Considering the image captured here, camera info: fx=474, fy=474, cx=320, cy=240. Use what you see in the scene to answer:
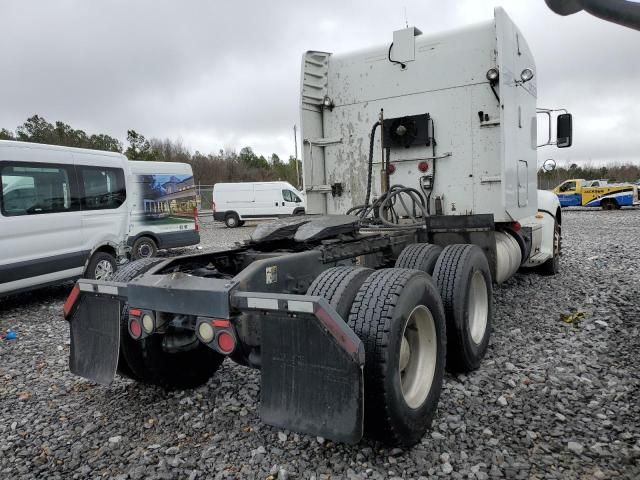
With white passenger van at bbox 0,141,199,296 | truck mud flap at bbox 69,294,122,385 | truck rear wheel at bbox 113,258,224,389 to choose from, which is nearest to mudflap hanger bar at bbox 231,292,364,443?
truck rear wheel at bbox 113,258,224,389

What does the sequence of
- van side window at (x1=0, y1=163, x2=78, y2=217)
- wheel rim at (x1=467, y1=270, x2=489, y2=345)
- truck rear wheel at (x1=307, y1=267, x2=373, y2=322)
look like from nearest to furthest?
1. truck rear wheel at (x1=307, y1=267, x2=373, y2=322)
2. wheel rim at (x1=467, y1=270, x2=489, y2=345)
3. van side window at (x1=0, y1=163, x2=78, y2=217)

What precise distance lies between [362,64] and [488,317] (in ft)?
11.3

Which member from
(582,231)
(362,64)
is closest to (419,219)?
(362,64)

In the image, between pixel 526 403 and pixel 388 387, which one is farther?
pixel 526 403

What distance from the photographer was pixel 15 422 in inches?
130

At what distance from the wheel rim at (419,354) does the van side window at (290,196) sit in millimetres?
20800

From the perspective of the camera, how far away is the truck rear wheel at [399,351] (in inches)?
96.6

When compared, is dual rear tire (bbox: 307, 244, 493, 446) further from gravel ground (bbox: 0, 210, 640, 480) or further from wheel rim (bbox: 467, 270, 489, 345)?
wheel rim (bbox: 467, 270, 489, 345)

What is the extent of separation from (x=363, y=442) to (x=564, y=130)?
5496 millimetres

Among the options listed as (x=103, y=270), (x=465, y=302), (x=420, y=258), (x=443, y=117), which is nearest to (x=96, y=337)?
(x=420, y=258)

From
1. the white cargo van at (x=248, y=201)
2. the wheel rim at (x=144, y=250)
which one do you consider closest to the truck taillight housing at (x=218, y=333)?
the wheel rim at (x=144, y=250)

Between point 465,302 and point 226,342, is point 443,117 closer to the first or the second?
point 465,302

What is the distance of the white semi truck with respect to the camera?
2.41 meters

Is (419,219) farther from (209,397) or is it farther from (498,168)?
(209,397)
